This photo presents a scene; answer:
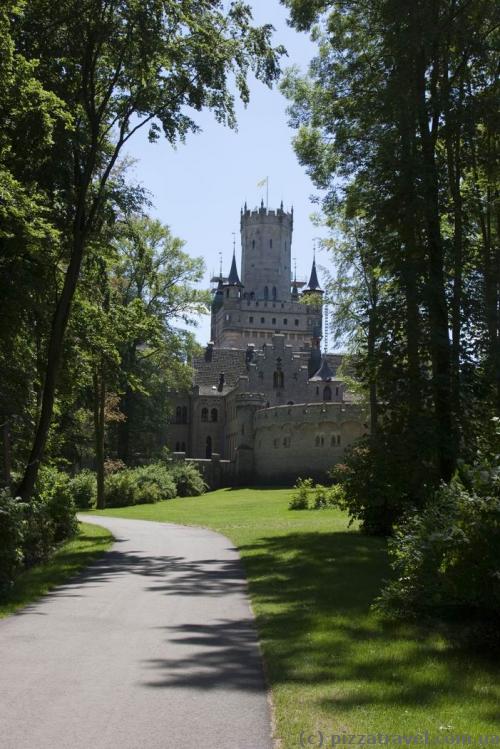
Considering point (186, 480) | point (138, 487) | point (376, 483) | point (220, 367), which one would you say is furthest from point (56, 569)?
point (220, 367)

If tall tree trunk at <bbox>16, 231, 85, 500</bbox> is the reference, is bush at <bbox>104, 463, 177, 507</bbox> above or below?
below

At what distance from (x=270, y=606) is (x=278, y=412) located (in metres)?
48.5

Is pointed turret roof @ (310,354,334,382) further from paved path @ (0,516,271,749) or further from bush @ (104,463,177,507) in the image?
paved path @ (0,516,271,749)

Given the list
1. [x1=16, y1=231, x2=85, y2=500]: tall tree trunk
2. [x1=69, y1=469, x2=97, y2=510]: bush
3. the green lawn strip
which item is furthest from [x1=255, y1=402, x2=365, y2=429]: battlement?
[x1=16, y1=231, x2=85, y2=500]: tall tree trunk

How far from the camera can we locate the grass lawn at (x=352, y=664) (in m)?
5.55

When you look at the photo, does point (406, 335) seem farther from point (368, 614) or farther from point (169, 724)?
point (169, 724)

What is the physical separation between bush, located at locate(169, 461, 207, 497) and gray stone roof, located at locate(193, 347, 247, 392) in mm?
25667

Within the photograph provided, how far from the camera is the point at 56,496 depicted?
19.9 meters

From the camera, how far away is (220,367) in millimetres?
77438

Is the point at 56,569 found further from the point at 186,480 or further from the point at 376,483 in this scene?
the point at 186,480

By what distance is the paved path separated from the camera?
5.34 metres

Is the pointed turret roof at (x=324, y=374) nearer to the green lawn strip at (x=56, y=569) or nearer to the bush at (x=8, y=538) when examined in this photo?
the green lawn strip at (x=56, y=569)

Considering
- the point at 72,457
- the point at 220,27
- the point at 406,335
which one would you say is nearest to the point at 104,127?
the point at 220,27

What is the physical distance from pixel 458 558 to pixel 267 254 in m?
114
